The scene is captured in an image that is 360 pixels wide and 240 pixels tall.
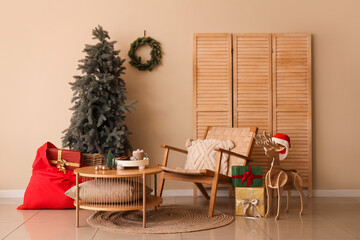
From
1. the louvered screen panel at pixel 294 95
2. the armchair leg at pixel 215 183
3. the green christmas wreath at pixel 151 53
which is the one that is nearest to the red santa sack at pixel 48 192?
the armchair leg at pixel 215 183

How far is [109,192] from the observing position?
11.5 ft

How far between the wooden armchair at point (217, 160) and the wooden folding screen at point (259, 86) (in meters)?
0.35

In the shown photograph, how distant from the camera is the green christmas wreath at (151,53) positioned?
16.1ft

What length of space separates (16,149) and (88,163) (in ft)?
3.67

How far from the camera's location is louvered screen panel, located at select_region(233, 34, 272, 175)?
4.94 meters

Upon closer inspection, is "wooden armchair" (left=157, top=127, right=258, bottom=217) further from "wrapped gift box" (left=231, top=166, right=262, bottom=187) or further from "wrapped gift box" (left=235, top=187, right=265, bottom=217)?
"wrapped gift box" (left=235, top=187, right=265, bottom=217)

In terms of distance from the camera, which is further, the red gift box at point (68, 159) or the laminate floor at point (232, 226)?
the red gift box at point (68, 159)

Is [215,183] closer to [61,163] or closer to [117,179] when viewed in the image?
[117,179]

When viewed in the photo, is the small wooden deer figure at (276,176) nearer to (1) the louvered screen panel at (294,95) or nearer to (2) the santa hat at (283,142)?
(2) the santa hat at (283,142)

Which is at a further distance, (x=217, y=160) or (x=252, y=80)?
(x=252, y=80)

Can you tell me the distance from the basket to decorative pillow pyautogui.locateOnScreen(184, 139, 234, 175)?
3.10 ft

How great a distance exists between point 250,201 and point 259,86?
1.66m

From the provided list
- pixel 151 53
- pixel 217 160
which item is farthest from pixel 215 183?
pixel 151 53

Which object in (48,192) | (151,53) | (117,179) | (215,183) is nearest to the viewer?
(117,179)
